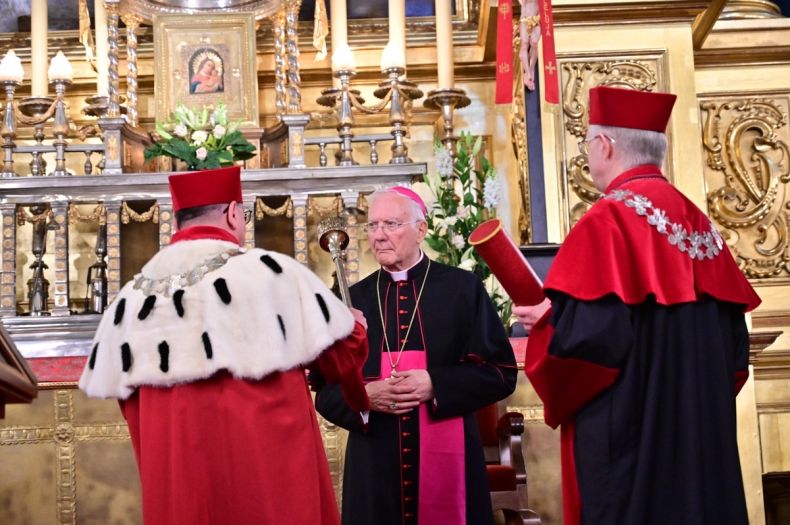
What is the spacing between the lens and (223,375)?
354 centimetres

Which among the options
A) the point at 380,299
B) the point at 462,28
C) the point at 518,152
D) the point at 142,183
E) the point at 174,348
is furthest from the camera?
the point at 462,28

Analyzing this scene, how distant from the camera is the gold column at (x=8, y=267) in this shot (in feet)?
20.5

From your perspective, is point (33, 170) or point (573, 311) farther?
point (33, 170)

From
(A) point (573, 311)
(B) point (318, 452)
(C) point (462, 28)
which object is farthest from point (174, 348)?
(C) point (462, 28)

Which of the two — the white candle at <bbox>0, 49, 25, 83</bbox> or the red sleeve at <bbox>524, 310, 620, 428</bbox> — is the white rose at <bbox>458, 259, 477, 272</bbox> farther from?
the white candle at <bbox>0, 49, 25, 83</bbox>

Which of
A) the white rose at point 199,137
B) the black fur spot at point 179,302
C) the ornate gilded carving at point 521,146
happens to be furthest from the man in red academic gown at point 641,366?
the white rose at point 199,137

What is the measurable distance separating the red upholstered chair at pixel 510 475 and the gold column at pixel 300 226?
69.6 inches

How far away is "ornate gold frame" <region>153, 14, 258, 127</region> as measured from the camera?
704cm

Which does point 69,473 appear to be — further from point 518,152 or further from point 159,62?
point 518,152

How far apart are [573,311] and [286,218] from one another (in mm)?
4120

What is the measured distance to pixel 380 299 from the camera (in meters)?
4.50

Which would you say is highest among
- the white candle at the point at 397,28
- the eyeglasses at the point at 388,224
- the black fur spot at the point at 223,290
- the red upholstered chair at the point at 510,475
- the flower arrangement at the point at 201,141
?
the white candle at the point at 397,28

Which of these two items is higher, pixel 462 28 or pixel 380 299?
pixel 462 28

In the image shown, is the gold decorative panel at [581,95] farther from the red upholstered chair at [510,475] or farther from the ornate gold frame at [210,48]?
the red upholstered chair at [510,475]
